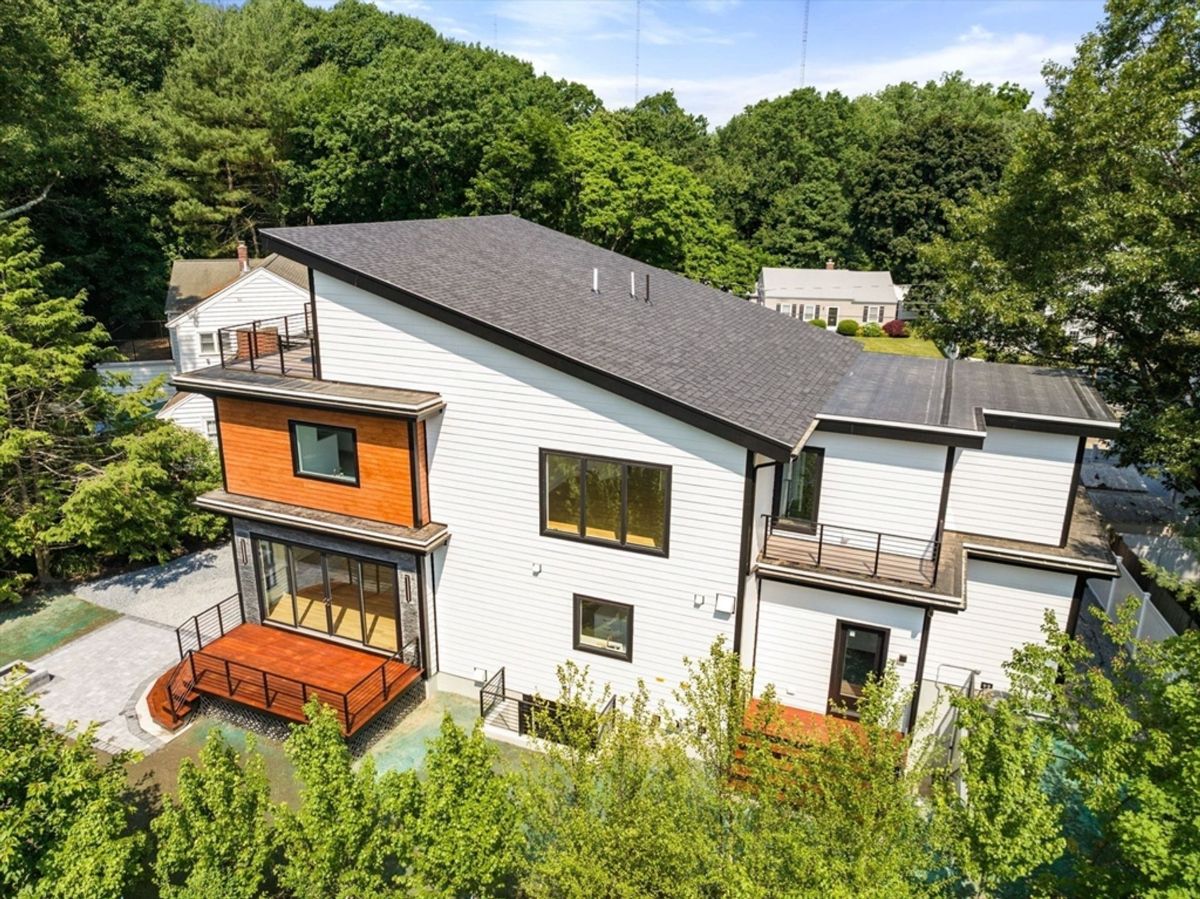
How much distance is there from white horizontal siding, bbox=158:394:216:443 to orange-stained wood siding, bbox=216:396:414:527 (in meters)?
12.3

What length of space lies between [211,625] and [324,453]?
670cm

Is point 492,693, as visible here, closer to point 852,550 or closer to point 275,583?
point 275,583

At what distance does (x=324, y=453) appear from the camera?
1531 centimetres

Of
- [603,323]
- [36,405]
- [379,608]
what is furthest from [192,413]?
[603,323]

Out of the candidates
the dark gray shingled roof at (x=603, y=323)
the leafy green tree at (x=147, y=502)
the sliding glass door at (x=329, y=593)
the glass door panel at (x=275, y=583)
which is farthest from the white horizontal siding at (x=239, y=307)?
the sliding glass door at (x=329, y=593)

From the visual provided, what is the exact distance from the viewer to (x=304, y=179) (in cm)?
4916

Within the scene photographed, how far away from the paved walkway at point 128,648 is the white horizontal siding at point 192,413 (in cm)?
652

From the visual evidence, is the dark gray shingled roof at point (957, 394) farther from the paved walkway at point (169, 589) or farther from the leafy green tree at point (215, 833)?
the paved walkway at point (169, 589)

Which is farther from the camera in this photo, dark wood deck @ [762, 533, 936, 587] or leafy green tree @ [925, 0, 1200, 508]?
leafy green tree @ [925, 0, 1200, 508]

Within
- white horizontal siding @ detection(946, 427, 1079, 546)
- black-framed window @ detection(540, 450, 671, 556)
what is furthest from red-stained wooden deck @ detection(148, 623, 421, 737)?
white horizontal siding @ detection(946, 427, 1079, 546)

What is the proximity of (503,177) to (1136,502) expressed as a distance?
124 ft

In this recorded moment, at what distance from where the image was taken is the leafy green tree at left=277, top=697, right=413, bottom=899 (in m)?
8.61

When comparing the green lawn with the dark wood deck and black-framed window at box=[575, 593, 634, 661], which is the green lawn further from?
black-framed window at box=[575, 593, 634, 661]

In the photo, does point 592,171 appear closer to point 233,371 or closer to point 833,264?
point 833,264
